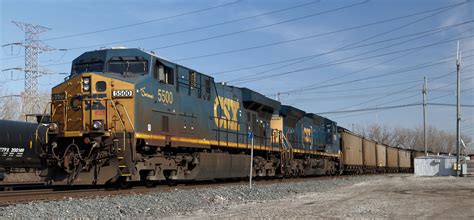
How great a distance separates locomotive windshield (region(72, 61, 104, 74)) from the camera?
14.3 m

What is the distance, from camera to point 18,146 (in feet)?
66.3

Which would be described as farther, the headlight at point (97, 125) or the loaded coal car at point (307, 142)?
the loaded coal car at point (307, 142)

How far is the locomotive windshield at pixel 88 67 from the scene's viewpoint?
564 inches

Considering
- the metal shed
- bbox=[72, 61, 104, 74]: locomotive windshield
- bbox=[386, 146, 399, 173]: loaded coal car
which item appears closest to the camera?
bbox=[72, 61, 104, 74]: locomotive windshield

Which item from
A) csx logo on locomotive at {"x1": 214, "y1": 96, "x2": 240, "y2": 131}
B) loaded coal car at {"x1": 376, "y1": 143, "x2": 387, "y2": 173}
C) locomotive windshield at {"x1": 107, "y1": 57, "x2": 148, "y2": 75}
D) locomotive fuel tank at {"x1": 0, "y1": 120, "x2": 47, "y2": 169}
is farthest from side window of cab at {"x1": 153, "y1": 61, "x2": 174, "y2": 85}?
loaded coal car at {"x1": 376, "y1": 143, "x2": 387, "y2": 173}

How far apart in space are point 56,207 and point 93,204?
0.80 meters

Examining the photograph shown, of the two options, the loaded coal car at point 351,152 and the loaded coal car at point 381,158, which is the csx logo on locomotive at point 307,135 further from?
the loaded coal car at point 381,158

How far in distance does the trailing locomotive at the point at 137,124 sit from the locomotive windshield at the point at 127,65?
3 cm

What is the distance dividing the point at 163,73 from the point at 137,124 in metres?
2.26

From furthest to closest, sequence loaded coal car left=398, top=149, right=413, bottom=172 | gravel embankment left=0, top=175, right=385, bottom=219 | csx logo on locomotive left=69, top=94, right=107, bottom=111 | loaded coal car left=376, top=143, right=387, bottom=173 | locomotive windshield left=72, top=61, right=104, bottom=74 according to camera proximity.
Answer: loaded coal car left=398, top=149, right=413, bottom=172 < loaded coal car left=376, top=143, right=387, bottom=173 < locomotive windshield left=72, top=61, right=104, bottom=74 < csx logo on locomotive left=69, top=94, right=107, bottom=111 < gravel embankment left=0, top=175, right=385, bottom=219

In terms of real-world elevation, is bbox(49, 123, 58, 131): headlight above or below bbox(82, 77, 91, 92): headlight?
below

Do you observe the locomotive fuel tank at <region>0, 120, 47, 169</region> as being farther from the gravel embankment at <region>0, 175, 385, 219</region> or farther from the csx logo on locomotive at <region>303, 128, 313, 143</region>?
the csx logo on locomotive at <region>303, 128, 313, 143</region>

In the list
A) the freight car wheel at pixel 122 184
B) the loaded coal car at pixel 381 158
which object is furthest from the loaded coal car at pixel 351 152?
the freight car wheel at pixel 122 184

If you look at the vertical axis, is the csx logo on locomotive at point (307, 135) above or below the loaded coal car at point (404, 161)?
above
